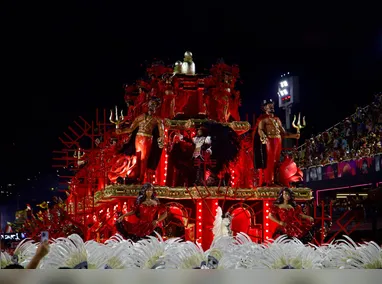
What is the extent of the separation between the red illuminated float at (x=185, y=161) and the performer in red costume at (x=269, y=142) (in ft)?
0.85

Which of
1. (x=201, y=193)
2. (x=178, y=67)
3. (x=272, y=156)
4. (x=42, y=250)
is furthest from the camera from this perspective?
(x=178, y=67)

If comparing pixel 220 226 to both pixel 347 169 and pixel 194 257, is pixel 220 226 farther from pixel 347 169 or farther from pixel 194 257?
pixel 347 169

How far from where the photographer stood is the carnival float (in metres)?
11.7

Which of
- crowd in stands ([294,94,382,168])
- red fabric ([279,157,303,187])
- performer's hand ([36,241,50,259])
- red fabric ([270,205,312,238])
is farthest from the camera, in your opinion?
crowd in stands ([294,94,382,168])

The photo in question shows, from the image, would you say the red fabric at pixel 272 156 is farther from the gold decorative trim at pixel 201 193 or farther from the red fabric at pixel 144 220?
the red fabric at pixel 144 220

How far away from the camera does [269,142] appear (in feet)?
40.3

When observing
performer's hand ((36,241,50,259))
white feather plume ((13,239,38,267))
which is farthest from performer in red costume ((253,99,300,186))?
performer's hand ((36,241,50,259))

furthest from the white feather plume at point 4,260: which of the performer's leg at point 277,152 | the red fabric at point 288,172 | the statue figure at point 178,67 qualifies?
the statue figure at point 178,67

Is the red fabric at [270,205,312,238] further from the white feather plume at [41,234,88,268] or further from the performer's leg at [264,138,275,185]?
the white feather plume at [41,234,88,268]

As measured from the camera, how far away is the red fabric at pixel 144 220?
9836 millimetres

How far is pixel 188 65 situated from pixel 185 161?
2.71m

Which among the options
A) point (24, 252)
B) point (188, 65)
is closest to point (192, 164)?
point (188, 65)

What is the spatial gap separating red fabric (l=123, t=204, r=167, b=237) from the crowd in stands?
1048 cm

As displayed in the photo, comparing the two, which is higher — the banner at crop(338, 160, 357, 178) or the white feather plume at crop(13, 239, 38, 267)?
the banner at crop(338, 160, 357, 178)
